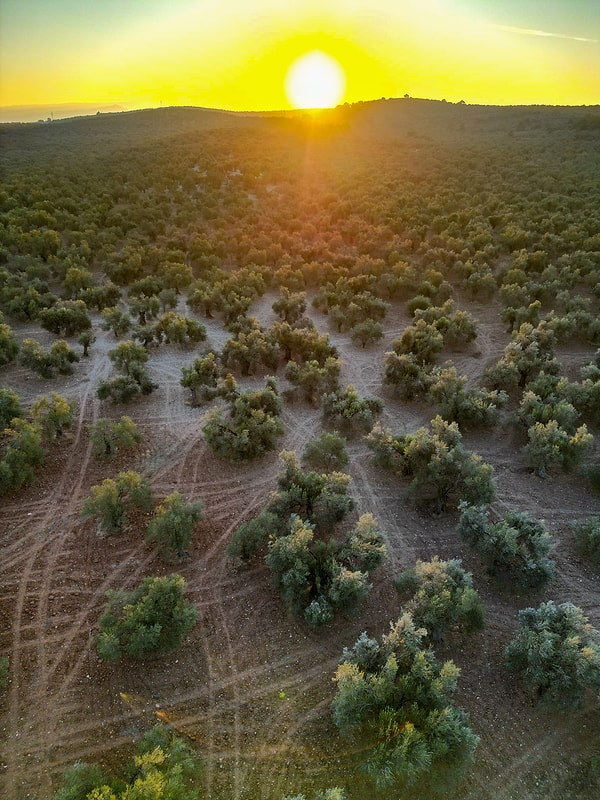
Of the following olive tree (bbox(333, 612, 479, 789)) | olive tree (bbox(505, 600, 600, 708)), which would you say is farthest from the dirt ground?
olive tree (bbox(333, 612, 479, 789))

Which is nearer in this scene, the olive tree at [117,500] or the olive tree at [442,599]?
the olive tree at [442,599]

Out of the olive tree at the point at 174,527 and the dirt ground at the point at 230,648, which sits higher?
the olive tree at the point at 174,527

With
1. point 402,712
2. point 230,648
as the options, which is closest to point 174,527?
point 230,648

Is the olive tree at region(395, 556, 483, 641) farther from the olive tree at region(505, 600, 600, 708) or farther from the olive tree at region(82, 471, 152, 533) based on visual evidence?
the olive tree at region(82, 471, 152, 533)

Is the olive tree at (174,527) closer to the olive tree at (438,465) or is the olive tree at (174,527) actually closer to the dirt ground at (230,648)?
the dirt ground at (230,648)

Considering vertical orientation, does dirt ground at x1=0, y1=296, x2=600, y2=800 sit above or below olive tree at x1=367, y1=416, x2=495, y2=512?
below

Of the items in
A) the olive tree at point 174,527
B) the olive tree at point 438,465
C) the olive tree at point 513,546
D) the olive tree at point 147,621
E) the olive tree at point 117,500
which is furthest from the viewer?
the olive tree at point 438,465

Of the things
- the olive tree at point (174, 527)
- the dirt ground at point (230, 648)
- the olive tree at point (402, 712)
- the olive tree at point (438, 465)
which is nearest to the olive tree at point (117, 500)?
the dirt ground at point (230, 648)

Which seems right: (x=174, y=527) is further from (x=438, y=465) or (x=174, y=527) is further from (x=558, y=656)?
(x=558, y=656)
